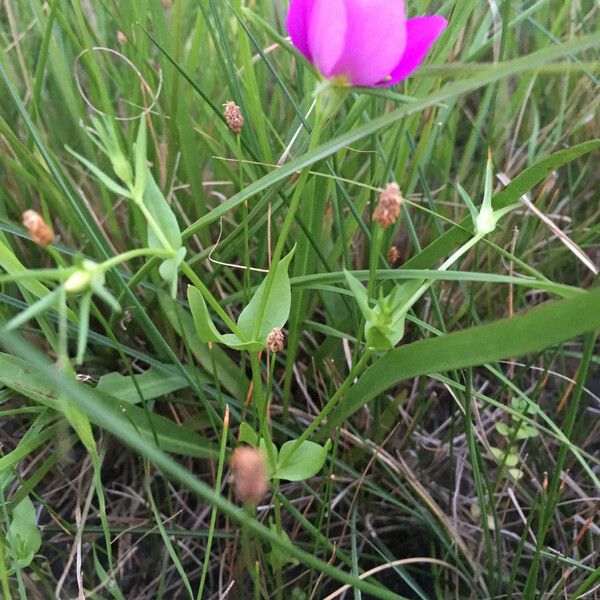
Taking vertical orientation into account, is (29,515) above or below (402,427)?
above

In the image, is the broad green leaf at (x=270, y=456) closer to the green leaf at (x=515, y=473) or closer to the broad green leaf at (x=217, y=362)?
the broad green leaf at (x=217, y=362)

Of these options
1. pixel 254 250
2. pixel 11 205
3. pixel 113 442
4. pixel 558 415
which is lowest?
pixel 558 415

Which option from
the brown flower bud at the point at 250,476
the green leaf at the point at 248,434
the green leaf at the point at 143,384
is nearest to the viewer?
the brown flower bud at the point at 250,476

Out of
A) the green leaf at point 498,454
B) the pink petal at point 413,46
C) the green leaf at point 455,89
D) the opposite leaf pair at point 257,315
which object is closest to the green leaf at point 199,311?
the opposite leaf pair at point 257,315

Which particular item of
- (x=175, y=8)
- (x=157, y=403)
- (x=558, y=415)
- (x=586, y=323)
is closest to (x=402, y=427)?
(x=558, y=415)

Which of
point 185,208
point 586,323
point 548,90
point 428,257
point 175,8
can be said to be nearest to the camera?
point 586,323

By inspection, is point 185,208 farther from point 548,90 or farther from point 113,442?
point 548,90

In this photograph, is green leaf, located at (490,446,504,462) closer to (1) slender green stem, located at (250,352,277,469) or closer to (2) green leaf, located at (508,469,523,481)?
(2) green leaf, located at (508,469,523,481)
